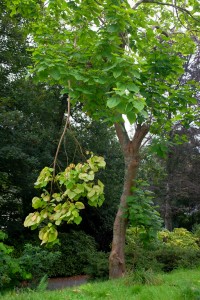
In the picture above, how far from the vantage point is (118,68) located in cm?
360

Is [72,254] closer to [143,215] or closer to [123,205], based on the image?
[123,205]

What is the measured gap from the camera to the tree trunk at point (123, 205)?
27.3 feet

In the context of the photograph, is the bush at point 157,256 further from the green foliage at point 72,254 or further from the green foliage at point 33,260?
the green foliage at point 72,254

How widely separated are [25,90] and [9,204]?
3890 millimetres

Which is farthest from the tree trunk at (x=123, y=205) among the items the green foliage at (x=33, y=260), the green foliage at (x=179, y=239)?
the green foliage at (x=179, y=239)

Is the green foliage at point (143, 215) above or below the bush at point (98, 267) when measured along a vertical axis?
above

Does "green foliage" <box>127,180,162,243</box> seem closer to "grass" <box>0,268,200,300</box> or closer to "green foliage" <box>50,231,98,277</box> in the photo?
"grass" <box>0,268,200,300</box>

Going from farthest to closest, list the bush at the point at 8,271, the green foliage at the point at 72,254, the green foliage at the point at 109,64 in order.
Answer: the green foliage at the point at 72,254
the bush at the point at 8,271
the green foliage at the point at 109,64

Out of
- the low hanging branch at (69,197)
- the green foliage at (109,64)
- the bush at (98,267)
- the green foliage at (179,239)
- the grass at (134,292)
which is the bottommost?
the grass at (134,292)

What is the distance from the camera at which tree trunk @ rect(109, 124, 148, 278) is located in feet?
27.3

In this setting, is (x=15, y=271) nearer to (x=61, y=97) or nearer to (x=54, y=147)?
(x=54, y=147)

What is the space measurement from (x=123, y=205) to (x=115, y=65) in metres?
5.46

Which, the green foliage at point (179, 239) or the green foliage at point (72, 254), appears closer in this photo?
the green foliage at point (72, 254)

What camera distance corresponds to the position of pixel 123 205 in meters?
8.63
